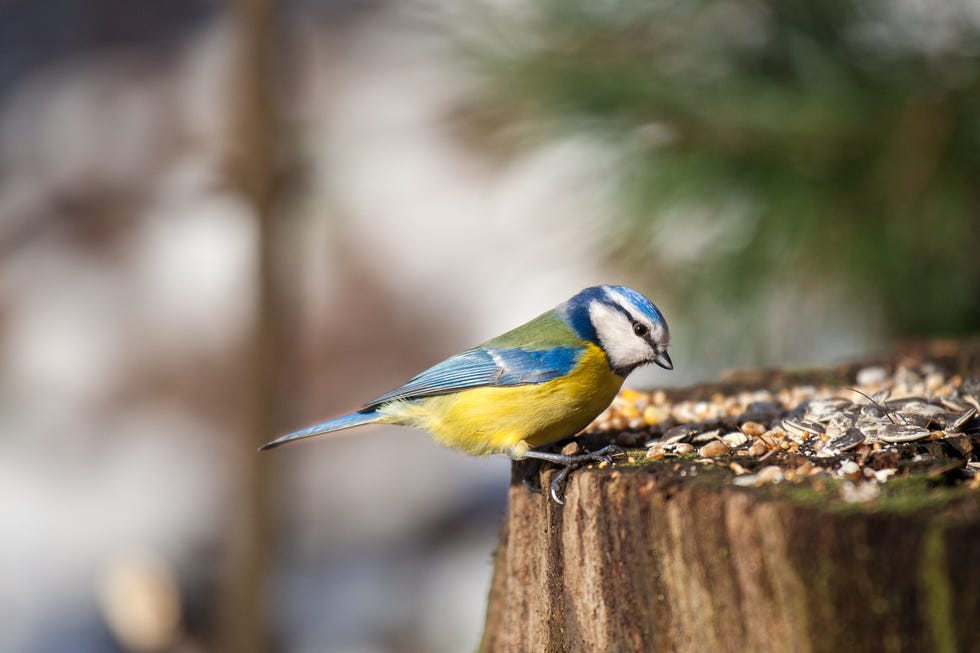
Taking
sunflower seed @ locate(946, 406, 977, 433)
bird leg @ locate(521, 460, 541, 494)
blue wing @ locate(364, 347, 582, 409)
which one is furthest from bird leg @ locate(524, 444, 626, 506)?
sunflower seed @ locate(946, 406, 977, 433)

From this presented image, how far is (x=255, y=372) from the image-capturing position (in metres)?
3.02

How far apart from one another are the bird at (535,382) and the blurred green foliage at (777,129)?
0.76 meters

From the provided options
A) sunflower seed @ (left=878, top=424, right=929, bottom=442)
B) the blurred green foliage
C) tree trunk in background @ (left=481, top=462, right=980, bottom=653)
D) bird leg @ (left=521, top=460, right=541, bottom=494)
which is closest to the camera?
tree trunk in background @ (left=481, top=462, right=980, bottom=653)

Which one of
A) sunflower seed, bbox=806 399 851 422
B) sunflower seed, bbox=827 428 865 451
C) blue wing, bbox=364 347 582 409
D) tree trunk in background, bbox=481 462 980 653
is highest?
blue wing, bbox=364 347 582 409

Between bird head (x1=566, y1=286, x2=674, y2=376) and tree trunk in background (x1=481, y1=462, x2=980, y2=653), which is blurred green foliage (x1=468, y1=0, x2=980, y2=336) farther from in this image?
tree trunk in background (x1=481, y1=462, x2=980, y2=653)

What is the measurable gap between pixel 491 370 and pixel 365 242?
2.07 m

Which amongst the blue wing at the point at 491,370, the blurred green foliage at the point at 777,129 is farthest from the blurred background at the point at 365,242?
the blue wing at the point at 491,370

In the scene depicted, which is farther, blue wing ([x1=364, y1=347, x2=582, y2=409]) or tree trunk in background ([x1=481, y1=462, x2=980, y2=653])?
blue wing ([x1=364, y1=347, x2=582, y2=409])

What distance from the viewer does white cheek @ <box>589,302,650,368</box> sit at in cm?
151

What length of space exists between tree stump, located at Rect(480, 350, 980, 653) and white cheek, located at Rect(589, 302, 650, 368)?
0.33 meters

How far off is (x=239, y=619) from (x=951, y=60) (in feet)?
8.16

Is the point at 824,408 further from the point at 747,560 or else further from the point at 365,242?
the point at 365,242

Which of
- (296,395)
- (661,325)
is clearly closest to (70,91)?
(296,395)

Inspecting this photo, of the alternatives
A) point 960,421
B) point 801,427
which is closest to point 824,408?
point 801,427
